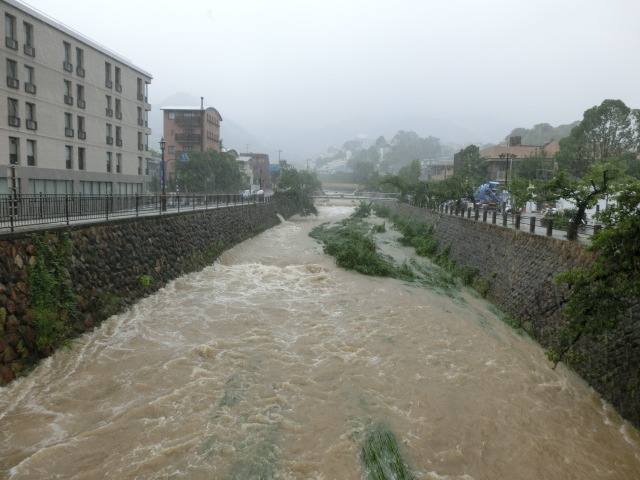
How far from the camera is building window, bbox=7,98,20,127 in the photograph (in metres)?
25.1

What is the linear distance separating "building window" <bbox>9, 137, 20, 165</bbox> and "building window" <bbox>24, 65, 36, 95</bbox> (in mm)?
3054

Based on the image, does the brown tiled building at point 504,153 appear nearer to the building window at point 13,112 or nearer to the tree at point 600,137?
the tree at point 600,137

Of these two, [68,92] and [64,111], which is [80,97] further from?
[64,111]

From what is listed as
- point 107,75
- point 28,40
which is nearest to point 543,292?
point 28,40

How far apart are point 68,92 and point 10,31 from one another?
5413mm

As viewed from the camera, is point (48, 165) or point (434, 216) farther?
point (434, 216)

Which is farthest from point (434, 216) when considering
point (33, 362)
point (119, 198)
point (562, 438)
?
point (33, 362)

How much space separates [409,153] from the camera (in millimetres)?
182750

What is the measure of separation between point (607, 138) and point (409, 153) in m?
150

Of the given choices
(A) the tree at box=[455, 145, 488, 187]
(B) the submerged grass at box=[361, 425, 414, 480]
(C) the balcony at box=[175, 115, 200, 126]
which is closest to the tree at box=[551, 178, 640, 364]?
(B) the submerged grass at box=[361, 425, 414, 480]

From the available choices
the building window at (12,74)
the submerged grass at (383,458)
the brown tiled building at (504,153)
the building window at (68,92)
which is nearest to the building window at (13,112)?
the building window at (12,74)

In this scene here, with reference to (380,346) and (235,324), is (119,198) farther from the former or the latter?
(380,346)

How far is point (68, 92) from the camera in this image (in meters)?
30.0

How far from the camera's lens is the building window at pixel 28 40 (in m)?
25.8
